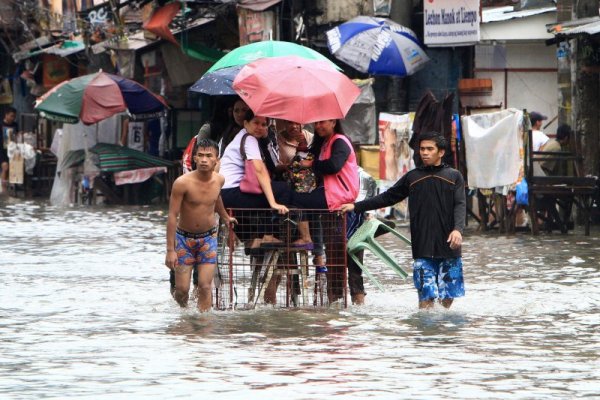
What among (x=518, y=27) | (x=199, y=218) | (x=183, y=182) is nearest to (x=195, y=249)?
(x=199, y=218)

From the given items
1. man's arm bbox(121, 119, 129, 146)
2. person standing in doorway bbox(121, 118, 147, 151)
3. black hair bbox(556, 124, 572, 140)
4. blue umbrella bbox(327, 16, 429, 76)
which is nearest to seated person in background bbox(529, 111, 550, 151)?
black hair bbox(556, 124, 572, 140)

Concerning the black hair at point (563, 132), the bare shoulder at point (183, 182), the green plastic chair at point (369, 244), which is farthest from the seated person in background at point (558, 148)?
the bare shoulder at point (183, 182)

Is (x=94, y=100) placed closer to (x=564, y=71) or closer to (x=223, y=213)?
(x=564, y=71)

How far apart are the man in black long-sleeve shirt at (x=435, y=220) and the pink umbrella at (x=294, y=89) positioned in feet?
2.38

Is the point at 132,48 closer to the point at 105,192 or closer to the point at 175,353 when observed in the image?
the point at 105,192

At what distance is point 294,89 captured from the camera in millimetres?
10805

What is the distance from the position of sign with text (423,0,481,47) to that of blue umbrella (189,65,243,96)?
10.7 metres

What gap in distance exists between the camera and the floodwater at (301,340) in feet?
24.7

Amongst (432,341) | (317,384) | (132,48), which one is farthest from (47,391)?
(132,48)

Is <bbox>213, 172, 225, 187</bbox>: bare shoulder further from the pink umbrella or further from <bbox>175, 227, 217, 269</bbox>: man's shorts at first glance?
the pink umbrella

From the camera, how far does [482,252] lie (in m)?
16.5

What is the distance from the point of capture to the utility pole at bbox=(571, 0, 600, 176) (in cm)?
2050

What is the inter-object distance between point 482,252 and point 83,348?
8.27 metres

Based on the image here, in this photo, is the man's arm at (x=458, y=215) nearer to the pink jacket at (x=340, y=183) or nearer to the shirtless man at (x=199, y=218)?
the pink jacket at (x=340, y=183)
